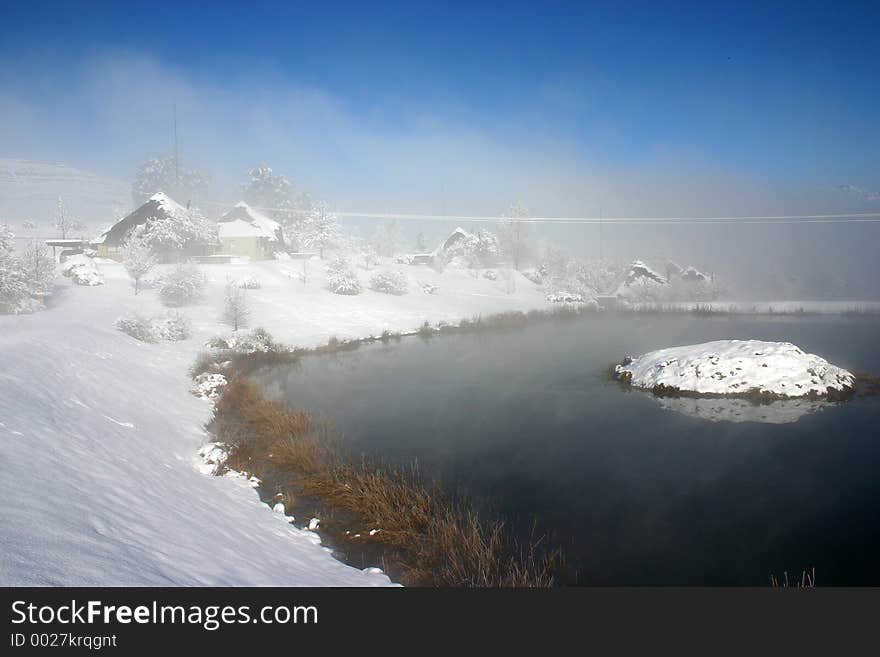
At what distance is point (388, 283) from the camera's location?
5181 centimetres

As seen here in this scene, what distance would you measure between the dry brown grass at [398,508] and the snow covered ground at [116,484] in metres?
1.14

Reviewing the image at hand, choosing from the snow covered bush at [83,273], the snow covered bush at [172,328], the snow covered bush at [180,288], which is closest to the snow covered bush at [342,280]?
the snow covered bush at [180,288]

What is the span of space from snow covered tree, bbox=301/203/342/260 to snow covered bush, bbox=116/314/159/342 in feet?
149

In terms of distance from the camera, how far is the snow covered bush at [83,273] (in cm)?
3622

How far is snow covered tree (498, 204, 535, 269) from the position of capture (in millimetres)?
75188

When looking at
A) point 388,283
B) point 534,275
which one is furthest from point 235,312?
point 534,275

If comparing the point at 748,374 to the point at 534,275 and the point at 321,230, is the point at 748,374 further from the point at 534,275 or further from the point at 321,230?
the point at 321,230

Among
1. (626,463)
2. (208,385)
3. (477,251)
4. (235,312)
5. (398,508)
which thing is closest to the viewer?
(398,508)

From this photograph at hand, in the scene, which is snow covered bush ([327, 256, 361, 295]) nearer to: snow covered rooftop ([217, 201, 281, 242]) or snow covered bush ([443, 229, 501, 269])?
snow covered rooftop ([217, 201, 281, 242])

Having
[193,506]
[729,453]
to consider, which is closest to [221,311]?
[193,506]

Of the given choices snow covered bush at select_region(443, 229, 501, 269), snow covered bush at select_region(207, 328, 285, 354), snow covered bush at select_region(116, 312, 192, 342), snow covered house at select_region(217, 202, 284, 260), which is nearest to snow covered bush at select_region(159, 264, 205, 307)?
snow covered bush at select_region(116, 312, 192, 342)

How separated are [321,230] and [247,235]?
54.1 ft

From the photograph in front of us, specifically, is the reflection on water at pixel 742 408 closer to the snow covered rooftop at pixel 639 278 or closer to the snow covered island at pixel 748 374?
the snow covered island at pixel 748 374

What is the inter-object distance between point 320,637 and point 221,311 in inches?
1431
